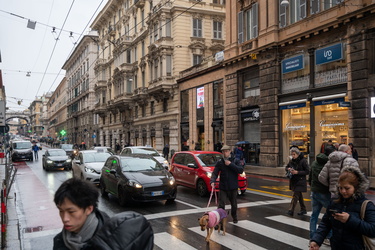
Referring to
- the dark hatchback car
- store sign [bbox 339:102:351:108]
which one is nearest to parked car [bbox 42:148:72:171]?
the dark hatchback car

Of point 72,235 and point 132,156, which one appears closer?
point 72,235

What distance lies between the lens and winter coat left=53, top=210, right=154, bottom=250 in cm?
208

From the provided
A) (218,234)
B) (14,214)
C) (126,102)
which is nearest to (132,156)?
(14,214)

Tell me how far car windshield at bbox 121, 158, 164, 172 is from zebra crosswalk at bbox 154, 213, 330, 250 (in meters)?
3.99

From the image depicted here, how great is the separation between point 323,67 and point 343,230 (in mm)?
18301

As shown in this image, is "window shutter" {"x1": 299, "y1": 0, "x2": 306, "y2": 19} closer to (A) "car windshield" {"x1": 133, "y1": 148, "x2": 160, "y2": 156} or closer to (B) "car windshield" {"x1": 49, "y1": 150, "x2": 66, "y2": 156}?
(A) "car windshield" {"x1": 133, "y1": 148, "x2": 160, "y2": 156}

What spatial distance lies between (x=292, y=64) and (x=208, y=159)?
1172 cm

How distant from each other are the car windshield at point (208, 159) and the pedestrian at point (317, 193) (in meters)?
6.02

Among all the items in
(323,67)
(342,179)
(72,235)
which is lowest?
(72,235)

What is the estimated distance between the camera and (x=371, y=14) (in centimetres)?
1662

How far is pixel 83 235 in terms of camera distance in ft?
7.66

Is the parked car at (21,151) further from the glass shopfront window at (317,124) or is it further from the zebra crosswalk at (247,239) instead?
the zebra crosswalk at (247,239)

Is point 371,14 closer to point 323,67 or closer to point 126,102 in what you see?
point 323,67

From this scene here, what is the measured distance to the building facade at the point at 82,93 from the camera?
68875 millimetres
